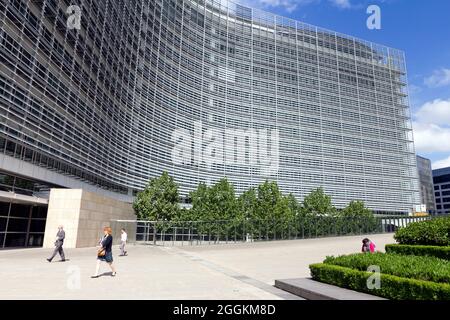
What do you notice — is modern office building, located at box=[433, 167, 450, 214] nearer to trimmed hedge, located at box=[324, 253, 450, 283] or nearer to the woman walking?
trimmed hedge, located at box=[324, 253, 450, 283]

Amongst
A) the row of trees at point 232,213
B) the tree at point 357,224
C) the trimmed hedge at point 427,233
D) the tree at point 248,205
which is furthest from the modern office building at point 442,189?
the trimmed hedge at point 427,233

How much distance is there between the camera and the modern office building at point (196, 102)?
1097 inches

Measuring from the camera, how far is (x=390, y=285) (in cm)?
802

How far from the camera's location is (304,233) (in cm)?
3950

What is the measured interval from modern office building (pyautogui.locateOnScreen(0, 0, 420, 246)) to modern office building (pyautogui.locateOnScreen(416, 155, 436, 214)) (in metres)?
40.7

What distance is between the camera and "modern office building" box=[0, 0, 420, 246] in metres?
27.9

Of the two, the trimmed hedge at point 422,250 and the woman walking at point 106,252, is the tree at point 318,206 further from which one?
the woman walking at point 106,252

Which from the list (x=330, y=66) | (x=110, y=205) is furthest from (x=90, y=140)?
(x=330, y=66)

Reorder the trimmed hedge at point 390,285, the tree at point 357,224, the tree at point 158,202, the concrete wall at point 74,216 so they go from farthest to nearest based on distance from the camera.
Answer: the tree at point 357,224
the tree at point 158,202
the concrete wall at point 74,216
the trimmed hedge at point 390,285

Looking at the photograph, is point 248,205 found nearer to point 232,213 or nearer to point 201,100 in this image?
point 232,213

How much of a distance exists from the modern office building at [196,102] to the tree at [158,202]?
583 centimetres

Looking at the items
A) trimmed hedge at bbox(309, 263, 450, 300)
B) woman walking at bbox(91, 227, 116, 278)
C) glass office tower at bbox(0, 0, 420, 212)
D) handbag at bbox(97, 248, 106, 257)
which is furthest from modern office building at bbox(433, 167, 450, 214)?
handbag at bbox(97, 248, 106, 257)

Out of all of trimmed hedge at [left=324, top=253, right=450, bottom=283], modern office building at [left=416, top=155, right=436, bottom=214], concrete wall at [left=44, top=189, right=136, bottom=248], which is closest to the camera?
trimmed hedge at [left=324, top=253, right=450, bottom=283]

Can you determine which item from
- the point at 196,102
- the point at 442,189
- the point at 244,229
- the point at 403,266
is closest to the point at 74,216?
the point at 244,229
